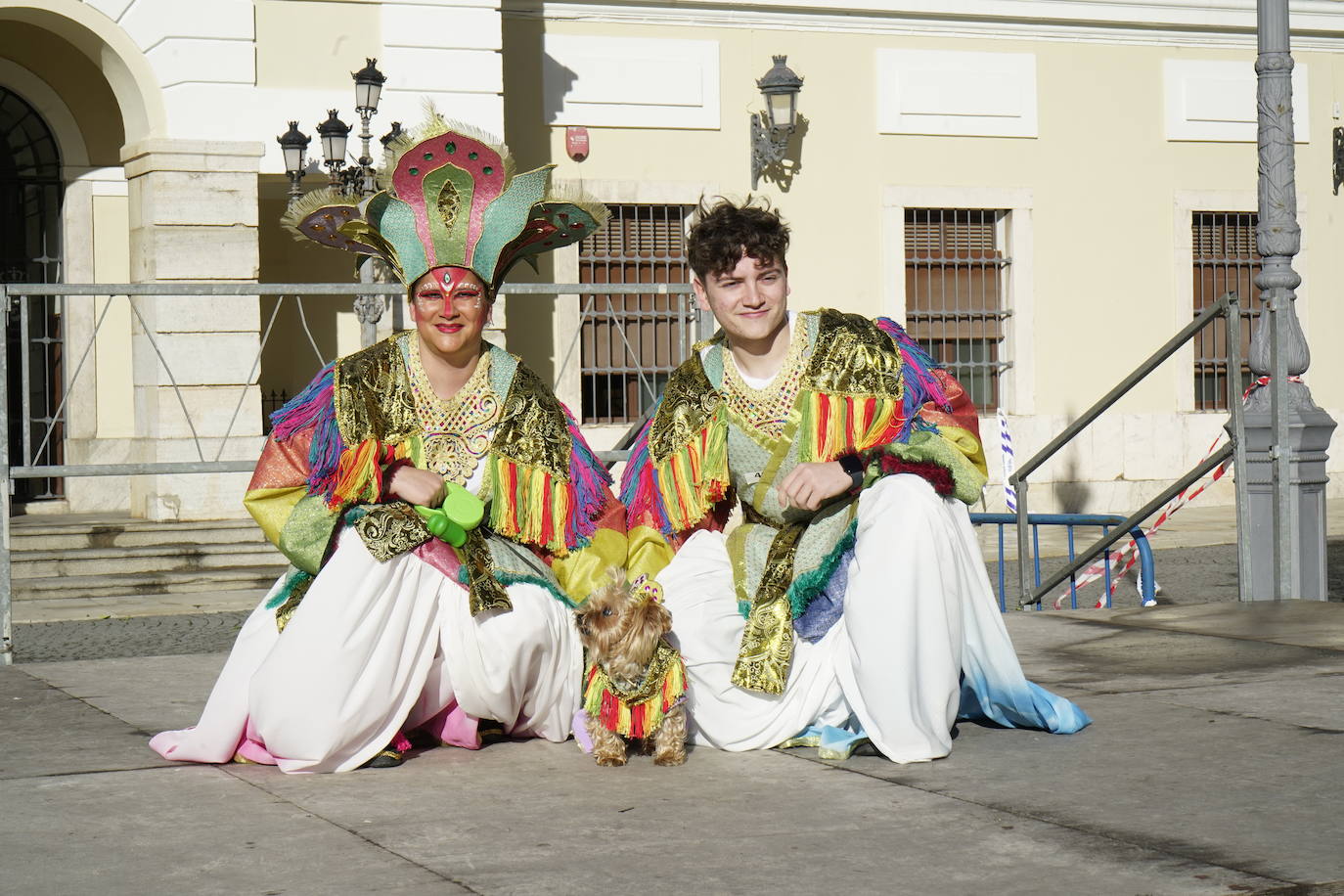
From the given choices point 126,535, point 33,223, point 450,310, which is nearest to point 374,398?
point 450,310

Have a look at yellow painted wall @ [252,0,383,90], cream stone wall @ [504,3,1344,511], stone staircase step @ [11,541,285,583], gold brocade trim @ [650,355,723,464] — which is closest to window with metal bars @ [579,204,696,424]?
cream stone wall @ [504,3,1344,511]

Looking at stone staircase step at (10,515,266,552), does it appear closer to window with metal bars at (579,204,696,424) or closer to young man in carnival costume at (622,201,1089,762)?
window with metal bars at (579,204,696,424)

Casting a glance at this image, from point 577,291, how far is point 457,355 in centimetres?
240

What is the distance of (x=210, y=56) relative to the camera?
12992mm

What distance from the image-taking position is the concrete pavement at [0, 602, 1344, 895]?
3.55 metres

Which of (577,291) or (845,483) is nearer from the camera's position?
(845,483)

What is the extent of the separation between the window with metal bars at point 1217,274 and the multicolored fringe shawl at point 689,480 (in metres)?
12.9

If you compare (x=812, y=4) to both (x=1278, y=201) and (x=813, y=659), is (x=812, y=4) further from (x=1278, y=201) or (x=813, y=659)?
(x=813, y=659)

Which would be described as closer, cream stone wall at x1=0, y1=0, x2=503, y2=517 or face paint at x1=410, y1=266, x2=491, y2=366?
face paint at x1=410, y1=266, x2=491, y2=366

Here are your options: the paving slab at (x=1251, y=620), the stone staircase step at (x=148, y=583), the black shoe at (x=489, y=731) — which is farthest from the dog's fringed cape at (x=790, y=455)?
the stone staircase step at (x=148, y=583)

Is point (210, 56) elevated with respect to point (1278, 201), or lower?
elevated

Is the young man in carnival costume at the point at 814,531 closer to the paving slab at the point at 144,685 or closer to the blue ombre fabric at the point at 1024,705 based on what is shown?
the blue ombre fabric at the point at 1024,705

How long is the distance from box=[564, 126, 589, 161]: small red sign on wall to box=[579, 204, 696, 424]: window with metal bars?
2.08 feet

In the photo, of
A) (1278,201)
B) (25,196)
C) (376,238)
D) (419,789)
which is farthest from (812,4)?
(419,789)
